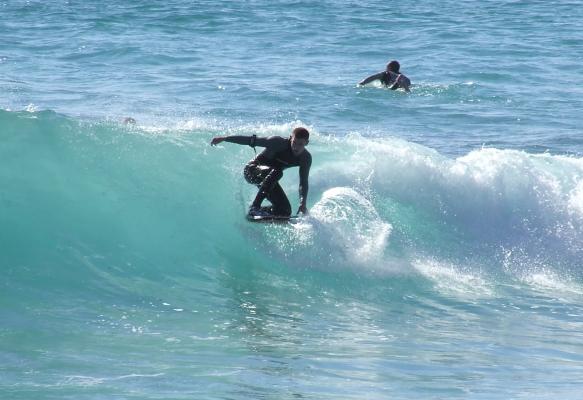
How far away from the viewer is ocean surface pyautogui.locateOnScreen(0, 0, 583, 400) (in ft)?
25.1

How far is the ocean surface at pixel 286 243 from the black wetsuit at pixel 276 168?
18.2 inches

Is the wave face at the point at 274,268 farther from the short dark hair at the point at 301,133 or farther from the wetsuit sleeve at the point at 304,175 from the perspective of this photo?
the short dark hair at the point at 301,133

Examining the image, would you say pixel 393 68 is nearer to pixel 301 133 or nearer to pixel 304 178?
pixel 304 178

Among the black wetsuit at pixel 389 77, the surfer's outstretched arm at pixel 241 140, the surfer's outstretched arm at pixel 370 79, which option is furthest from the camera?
the black wetsuit at pixel 389 77

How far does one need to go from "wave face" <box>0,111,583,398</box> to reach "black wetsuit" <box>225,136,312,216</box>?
626mm

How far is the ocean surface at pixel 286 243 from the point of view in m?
7.65

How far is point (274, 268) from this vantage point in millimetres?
11188

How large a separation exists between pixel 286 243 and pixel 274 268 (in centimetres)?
33

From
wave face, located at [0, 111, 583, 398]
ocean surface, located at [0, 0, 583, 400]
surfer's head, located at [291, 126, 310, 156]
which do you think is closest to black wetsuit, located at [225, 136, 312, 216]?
surfer's head, located at [291, 126, 310, 156]

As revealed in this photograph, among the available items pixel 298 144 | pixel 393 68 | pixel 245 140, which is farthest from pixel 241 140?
pixel 393 68

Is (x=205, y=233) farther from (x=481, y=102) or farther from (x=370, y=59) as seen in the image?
(x=370, y=59)

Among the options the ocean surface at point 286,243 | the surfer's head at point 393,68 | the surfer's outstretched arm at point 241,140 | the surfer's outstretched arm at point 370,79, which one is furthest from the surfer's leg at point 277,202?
the surfer's head at point 393,68

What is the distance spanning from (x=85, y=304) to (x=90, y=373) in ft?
7.22

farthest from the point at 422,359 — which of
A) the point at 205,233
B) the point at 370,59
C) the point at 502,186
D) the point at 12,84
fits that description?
the point at 370,59
